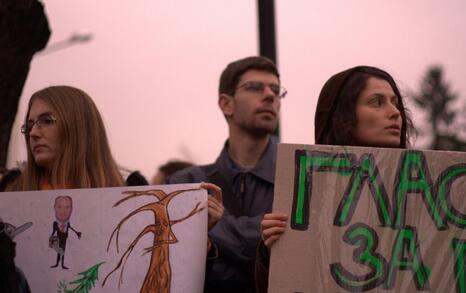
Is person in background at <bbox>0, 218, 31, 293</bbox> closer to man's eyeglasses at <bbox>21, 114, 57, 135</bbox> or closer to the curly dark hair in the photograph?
man's eyeglasses at <bbox>21, 114, 57, 135</bbox>

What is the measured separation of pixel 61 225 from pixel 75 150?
440mm

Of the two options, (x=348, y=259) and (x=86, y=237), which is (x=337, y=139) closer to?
(x=348, y=259)

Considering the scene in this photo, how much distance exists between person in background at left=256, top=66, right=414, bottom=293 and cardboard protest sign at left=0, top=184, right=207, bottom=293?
307mm

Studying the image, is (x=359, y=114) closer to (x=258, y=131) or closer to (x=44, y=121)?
(x=258, y=131)

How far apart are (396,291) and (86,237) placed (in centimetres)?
126

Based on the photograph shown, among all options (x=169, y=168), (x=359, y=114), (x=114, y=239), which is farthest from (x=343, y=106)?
(x=169, y=168)

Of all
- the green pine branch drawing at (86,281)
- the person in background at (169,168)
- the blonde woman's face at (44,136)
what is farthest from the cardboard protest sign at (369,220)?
the person in background at (169,168)

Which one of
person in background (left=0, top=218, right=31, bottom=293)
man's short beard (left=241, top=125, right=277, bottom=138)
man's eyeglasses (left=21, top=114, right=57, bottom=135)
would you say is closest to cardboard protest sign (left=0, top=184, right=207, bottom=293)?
person in background (left=0, top=218, right=31, bottom=293)

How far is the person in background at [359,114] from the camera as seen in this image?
384cm

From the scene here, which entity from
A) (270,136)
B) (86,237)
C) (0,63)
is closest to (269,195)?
(270,136)

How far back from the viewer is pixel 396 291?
3443mm

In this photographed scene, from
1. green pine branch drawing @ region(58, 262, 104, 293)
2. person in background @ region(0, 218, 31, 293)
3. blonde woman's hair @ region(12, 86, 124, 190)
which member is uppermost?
blonde woman's hair @ region(12, 86, 124, 190)

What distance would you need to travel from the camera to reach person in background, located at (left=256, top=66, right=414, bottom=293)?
12.6 ft

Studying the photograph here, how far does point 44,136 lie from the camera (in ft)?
14.2
